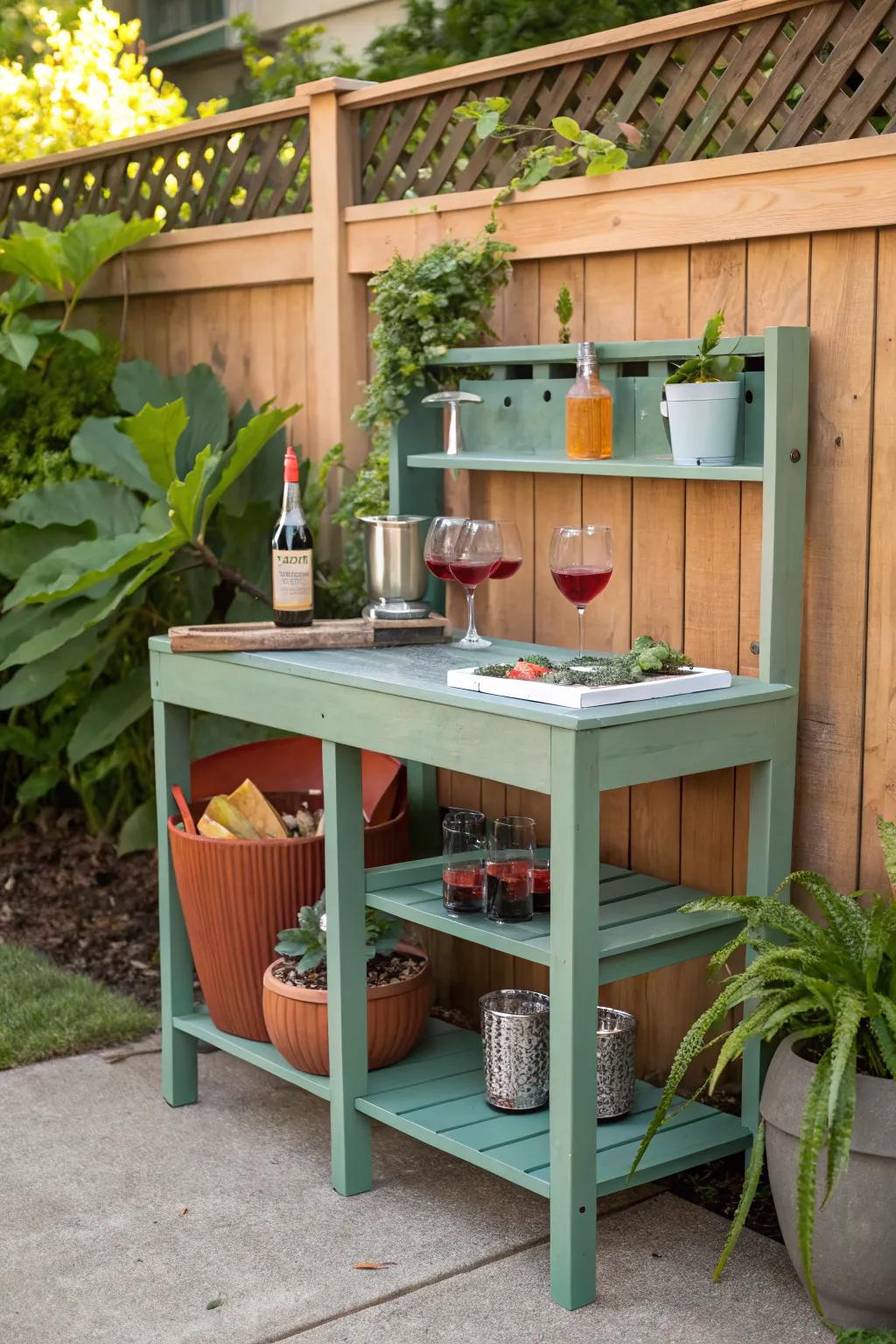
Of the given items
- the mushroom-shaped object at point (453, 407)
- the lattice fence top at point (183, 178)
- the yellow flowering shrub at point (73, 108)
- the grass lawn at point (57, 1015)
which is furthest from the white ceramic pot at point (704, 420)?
the yellow flowering shrub at point (73, 108)

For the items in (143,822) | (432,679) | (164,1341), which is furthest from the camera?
(143,822)

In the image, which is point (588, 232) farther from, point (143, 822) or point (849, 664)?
point (143, 822)

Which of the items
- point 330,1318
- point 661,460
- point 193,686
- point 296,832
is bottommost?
point 330,1318

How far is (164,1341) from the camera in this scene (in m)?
2.32

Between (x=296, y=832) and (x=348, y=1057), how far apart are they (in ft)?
1.81

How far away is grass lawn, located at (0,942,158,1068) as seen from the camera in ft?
11.2

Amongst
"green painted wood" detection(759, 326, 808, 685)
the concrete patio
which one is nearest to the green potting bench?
"green painted wood" detection(759, 326, 808, 685)

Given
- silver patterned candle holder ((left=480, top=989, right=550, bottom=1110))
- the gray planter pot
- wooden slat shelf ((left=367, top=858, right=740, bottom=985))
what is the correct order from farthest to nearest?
silver patterned candle holder ((left=480, top=989, right=550, bottom=1110))
wooden slat shelf ((left=367, top=858, right=740, bottom=985))
the gray planter pot

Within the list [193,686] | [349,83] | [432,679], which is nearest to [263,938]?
[193,686]

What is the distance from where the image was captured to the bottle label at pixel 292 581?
3.03m

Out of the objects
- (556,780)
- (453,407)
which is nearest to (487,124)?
(453,407)

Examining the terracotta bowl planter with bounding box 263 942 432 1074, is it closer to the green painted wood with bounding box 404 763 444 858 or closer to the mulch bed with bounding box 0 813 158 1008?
the green painted wood with bounding box 404 763 444 858

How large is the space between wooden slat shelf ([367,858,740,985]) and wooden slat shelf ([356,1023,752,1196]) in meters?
0.30

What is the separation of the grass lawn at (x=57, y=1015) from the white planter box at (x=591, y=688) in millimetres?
1422
